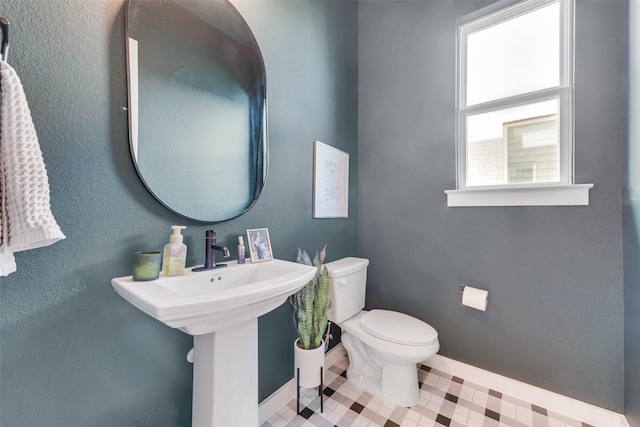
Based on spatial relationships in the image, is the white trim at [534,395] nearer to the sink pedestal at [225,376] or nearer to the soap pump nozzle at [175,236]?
the sink pedestal at [225,376]

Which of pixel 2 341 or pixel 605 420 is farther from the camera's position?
pixel 605 420

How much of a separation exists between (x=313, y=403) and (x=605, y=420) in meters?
1.47

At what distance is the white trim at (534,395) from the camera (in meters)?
1.25

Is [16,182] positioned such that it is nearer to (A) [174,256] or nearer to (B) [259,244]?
(A) [174,256]

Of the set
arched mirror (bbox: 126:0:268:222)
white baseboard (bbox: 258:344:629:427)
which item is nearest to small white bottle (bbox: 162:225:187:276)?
arched mirror (bbox: 126:0:268:222)

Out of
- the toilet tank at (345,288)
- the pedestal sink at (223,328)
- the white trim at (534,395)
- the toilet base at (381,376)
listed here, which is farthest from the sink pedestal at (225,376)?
the white trim at (534,395)

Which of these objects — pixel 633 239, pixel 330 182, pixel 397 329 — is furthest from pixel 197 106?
pixel 633 239

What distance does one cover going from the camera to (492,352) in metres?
1.53

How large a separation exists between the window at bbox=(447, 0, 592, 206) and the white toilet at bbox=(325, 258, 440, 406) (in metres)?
0.82

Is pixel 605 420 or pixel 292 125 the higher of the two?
pixel 292 125

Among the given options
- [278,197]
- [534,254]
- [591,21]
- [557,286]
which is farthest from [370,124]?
[557,286]

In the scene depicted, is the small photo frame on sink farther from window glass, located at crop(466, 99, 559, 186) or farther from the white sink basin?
window glass, located at crop(466, 99, 559, 186)

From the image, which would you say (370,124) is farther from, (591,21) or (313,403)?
(313,403)

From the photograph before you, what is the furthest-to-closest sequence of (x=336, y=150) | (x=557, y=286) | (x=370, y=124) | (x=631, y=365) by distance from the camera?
(x=370, y=124)
(x=336, y=150)
(x=557, y=286)
(x=631, y=365)
